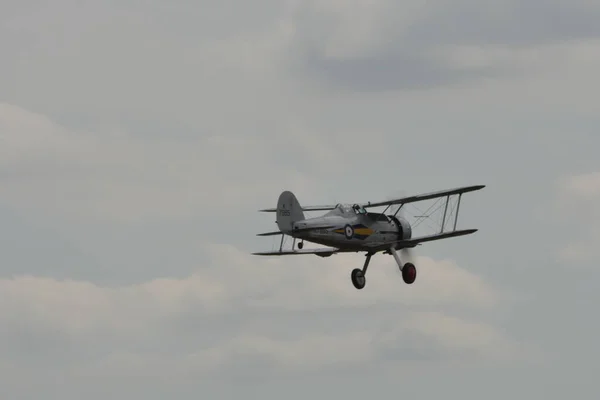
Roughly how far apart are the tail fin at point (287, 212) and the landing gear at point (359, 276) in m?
4.36

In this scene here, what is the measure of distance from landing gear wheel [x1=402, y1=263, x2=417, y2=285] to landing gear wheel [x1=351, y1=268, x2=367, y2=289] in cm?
163

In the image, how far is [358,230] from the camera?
3231 inches

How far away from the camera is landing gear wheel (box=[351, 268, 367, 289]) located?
274 feet

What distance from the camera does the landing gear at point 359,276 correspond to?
83.5m

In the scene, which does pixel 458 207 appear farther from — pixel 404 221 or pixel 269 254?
pixel 269 254

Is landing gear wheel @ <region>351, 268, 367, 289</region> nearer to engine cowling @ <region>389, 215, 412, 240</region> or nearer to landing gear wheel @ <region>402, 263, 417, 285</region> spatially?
landing gear wheel @ <region>402, 263, 417, 285</region>

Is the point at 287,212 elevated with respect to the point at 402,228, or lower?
lower

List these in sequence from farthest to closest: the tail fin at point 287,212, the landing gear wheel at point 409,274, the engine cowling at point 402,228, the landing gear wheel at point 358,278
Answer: the engine cowling at point 402,228
the landing gear wheel at point 409,274
the landing gear wheel at point 358,278
the tail fin at point 287,212

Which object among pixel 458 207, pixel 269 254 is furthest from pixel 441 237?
pixel 269 254

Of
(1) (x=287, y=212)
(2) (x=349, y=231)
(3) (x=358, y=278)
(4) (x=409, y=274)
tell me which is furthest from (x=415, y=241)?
(1) (x=287, y=212)

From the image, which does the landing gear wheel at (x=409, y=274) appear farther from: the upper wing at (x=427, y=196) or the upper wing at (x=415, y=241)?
the upper wing at (x=427, y=196)

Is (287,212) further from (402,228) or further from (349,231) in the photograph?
(402,228)

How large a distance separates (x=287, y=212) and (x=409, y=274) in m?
6.45

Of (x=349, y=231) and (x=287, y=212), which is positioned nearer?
(x=287, y=212)
